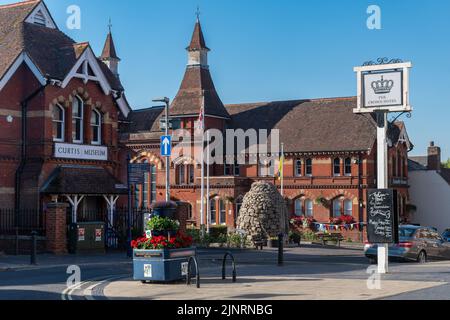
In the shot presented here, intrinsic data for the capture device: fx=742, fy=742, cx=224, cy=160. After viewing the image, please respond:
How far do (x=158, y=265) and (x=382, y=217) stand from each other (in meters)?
6.48

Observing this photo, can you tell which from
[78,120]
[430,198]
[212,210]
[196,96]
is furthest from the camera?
[430,198]

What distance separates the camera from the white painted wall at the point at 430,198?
6000cm

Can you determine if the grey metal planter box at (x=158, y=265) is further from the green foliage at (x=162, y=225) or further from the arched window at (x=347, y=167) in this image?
the arched window at (x=347, y=167)

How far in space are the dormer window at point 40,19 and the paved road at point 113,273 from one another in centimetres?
1263

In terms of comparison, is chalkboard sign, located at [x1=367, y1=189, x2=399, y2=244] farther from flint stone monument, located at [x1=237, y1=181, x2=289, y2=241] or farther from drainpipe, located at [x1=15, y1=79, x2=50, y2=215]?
flint stone monument, located at [x1=237, y1=181, x2=289, y2=241]

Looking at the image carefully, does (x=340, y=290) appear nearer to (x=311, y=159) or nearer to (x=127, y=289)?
(x=127, y=289)

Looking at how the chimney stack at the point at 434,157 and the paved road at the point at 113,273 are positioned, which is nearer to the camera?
the paved road at the point at 113,273

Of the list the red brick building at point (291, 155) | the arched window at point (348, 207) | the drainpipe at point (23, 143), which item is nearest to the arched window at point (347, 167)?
the red brick building at point (291, 155)

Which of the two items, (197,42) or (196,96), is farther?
(197,42)

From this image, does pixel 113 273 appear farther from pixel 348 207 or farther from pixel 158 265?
pixel 348 207

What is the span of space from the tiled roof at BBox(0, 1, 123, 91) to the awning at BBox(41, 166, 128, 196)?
4.10 metres

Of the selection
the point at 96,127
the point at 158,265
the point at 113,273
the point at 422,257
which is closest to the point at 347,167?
the point at 96,127

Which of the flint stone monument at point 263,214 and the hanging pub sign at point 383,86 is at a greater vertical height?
the hanging pub sign at point 383,86

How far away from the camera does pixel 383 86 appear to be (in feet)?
68.2
